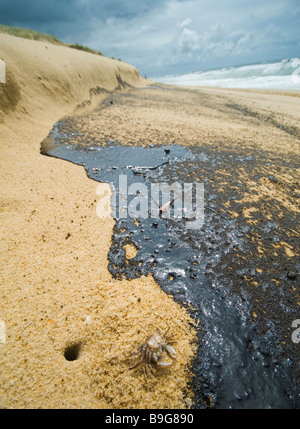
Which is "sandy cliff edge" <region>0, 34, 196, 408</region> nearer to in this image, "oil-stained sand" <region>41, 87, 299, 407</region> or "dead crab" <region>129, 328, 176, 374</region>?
"dead crab" <region>129, 328, 176, 374</region>

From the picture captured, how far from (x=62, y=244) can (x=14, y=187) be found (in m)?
1.55

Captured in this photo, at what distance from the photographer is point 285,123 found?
7.96 metres

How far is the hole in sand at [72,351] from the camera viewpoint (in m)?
1.66

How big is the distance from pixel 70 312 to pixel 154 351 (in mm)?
786

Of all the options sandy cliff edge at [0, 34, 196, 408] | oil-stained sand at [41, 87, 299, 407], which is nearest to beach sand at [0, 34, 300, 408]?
sandy cliff edge at [0, 34, 196, 408]

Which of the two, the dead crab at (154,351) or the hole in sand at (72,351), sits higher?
the dead crab at (154,351)

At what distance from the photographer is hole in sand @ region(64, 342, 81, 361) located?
1.66 m

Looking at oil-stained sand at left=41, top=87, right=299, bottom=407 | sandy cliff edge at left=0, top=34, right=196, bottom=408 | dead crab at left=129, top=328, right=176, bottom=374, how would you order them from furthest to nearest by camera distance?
oil-stained sand at left=41, top=87, right=299, bottom=407 → dead crab at left=129, top=328, right=176, bottom=374 → sandy cliff edge at left=0, top=34, right=196, bottom=408

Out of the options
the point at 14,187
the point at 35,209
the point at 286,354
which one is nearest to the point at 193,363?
the point at 286,354

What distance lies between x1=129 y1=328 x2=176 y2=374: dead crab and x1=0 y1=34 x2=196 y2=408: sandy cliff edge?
6cm

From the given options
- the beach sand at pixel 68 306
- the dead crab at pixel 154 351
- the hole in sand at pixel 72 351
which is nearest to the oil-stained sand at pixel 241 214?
the beach sand at pixel 68 306

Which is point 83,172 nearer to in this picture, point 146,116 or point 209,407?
point 209,407

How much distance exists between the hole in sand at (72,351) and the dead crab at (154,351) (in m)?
0.43

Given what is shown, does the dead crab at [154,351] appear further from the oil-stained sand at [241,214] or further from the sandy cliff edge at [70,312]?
the oil-stained sand at [241,214]
